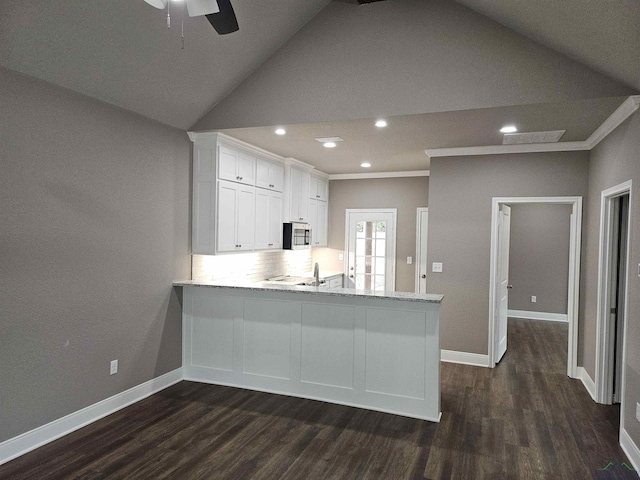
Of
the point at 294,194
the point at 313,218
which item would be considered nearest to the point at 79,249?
the point at 294,194

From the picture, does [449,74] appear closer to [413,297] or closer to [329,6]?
[329,6]

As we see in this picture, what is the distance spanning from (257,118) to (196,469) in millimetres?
3055

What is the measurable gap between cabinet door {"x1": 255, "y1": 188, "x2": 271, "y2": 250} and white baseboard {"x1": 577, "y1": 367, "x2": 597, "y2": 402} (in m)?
3.86

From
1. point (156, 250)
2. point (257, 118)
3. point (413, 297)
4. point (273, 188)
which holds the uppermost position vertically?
point (257, 118)

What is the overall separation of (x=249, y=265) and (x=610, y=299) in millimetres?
4053

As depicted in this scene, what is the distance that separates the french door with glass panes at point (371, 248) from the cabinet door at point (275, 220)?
174cm

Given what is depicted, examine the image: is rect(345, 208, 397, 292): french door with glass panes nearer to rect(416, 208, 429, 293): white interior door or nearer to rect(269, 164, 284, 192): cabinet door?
rect(416, 208, 429, 293): white interior door

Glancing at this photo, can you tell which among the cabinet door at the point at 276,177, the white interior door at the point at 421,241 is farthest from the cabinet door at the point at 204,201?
the white interior door at the point at 421,241

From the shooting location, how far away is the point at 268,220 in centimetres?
549

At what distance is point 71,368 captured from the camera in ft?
10.8

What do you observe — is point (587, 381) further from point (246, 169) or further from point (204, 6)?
point (204, 6)

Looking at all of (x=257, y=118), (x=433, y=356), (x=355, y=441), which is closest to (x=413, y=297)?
(x=433, y=356)

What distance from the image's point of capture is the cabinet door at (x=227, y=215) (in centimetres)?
450

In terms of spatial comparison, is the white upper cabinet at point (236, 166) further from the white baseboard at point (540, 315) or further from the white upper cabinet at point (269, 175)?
the white baseboard at point (540, 315)
